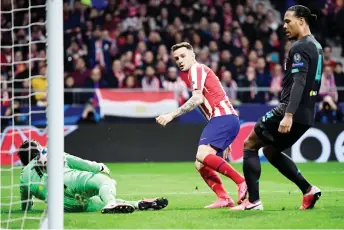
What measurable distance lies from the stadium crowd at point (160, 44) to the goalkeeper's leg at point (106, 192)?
765 cm

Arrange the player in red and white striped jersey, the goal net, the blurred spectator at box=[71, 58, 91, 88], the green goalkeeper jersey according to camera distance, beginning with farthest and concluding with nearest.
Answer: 1. the blurred spectator at box=[71, 58, 91, 88]
2. the goal net
3. the player in red and white striped jersey
4. the green goalkeeper jersey

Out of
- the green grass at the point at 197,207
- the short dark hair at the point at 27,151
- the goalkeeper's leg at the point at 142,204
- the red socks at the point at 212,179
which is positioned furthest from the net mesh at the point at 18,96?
the red socks at the point at 212,179

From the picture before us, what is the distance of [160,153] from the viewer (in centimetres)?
1697

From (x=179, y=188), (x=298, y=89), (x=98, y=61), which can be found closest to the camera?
(x=298, y=89)

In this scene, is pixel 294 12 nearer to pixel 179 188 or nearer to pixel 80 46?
pixel 179 188

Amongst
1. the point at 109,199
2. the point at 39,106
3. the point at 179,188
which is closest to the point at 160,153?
the point at 39,106

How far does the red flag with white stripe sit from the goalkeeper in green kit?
26.6 ft

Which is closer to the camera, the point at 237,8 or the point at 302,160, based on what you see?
the point at 302,160

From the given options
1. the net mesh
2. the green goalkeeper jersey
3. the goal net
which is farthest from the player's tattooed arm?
the net mesh

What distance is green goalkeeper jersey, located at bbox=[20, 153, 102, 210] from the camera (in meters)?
8.42

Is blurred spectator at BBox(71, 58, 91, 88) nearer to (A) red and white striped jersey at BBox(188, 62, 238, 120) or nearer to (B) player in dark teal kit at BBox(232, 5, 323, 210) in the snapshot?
(A) red and white striped jersey at BBox(188, 62, 238, 120)

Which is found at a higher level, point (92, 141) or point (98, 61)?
point (98, 61)

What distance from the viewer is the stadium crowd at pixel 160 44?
57.5 ft

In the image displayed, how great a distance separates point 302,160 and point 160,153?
2877mm
